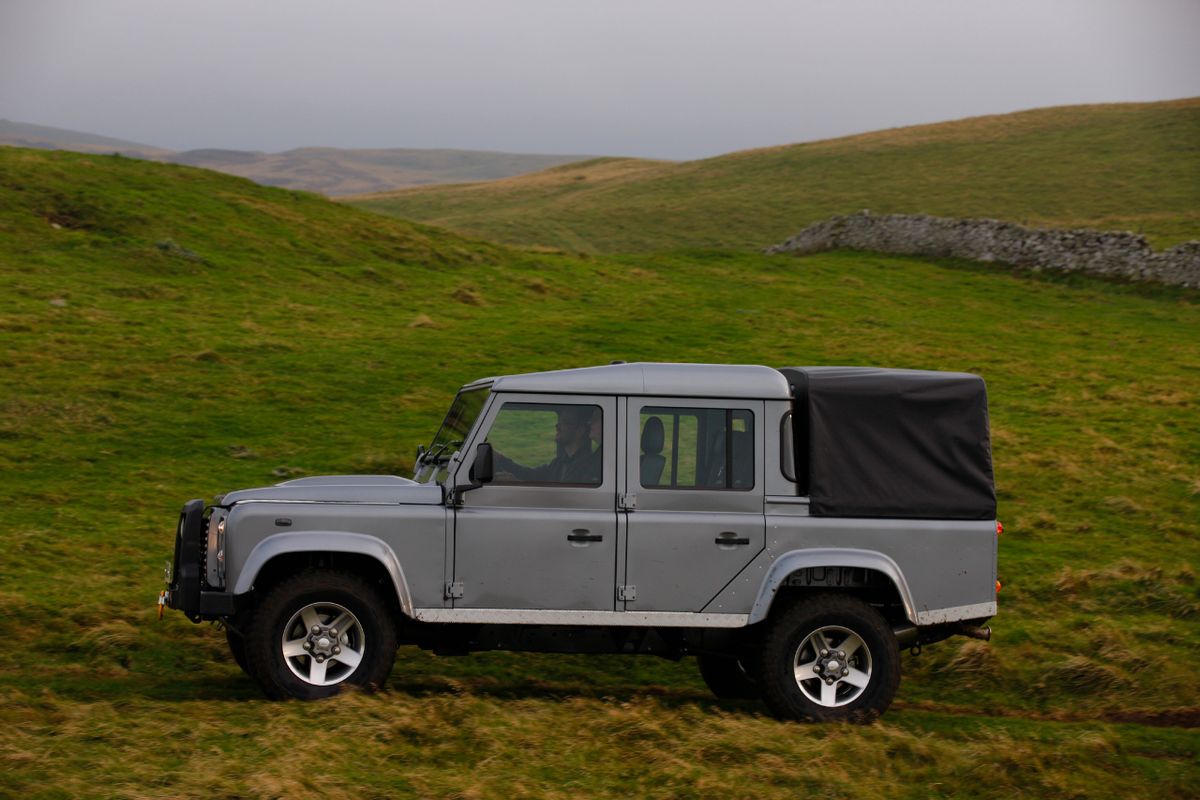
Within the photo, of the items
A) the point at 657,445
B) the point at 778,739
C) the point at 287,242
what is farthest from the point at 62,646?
the point at 287,242

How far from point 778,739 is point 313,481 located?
3.88 meters

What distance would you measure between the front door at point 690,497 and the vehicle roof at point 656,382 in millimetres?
83

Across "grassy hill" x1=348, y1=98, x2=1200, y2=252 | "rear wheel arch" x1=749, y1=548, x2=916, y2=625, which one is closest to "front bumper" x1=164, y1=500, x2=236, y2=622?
"rear wheel arch" x1=749, y1=548, x2=916, y2=625

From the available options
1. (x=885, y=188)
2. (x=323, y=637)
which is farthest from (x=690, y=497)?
(x=885, y=188)

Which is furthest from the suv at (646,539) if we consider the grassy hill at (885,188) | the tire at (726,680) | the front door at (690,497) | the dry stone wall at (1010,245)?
the grassy hill at (885,188)

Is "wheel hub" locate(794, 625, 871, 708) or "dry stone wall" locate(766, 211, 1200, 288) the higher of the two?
"dry stone wall" locate(766, 211, 1200, 288)

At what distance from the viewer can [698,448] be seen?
29.2ft

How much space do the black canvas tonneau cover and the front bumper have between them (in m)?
4.30

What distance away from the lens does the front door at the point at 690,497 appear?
8734mm

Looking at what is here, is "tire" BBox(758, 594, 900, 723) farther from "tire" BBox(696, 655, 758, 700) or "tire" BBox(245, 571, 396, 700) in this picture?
"tire" BBox(245, 571, 396, 700)

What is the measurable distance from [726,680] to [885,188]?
207ft

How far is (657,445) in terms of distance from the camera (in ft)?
29.1

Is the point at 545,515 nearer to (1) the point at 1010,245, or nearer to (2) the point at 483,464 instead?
(2) the point at 483,464

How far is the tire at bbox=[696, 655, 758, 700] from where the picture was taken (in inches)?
391
